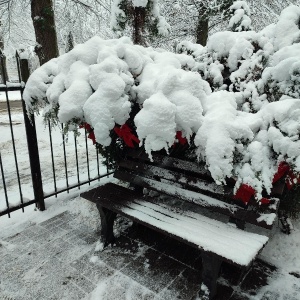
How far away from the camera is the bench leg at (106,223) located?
9.91 feet

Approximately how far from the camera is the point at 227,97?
2742 millimetres

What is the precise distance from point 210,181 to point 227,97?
2.68 feet

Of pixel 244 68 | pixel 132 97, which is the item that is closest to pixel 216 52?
pixel 244 68

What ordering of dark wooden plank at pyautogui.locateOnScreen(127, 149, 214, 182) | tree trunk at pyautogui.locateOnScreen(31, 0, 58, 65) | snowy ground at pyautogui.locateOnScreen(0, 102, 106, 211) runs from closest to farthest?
dark wooden plank at pyautogui.locateOnScreen(127, 149, 214, 182), snowy ground at pyautogui.locateOnScreen(0, 102, 106, 211), tree trunk at pyautogui.locateOnScreen(31, 0, 58, 65)

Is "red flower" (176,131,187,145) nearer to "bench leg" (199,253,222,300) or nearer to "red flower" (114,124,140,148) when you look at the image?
"red flower" (114,124,140,148)

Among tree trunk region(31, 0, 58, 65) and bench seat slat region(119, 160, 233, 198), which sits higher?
tree trunk region(31, 0, 58, 65)

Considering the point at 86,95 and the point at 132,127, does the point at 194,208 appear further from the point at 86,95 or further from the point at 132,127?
the point at 86,95

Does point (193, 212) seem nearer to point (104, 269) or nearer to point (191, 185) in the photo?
point (191, 185)

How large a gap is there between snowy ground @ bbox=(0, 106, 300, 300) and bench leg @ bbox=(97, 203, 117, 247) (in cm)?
12

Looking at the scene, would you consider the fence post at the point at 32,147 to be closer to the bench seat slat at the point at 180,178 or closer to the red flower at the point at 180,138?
the bench seat slat at the point at 180,178

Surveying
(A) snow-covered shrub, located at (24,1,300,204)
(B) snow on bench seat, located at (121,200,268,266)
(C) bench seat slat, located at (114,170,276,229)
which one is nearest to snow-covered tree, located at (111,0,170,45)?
(A) snow-covered shrub, located at (24,1,300,204)

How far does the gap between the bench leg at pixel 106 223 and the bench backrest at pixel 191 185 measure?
1.40 ft

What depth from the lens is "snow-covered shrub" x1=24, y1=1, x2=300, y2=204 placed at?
7.23ft

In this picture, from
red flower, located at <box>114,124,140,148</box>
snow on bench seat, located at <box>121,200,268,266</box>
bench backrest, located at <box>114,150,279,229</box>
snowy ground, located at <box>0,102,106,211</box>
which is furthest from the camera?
snowy ground, located at <box>0,102,106,211</box>
